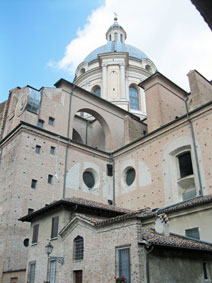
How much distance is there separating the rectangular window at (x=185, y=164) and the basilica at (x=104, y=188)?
7 centimetres

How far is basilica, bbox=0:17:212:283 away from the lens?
33.9ft

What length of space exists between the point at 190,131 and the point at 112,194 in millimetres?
7979

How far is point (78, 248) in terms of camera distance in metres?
12.0

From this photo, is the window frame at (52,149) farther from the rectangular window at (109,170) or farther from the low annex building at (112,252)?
the low annex building at (112,252)

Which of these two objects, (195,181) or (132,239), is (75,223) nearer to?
(132,239)

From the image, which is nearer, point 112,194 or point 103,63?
point 112,194

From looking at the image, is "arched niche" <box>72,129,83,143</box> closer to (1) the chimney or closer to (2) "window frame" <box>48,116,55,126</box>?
(2) "window frame" <box>48,116,55,126</box>

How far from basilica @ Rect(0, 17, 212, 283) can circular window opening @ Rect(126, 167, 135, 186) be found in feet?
0.25

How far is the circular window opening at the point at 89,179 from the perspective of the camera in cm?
2300

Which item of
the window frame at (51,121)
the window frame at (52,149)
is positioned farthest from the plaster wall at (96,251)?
the window frame at (51,121)

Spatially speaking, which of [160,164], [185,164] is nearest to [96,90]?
[160,164]

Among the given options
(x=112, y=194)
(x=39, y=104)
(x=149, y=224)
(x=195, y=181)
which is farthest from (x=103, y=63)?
(x=149, y=224)

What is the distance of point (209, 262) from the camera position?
441 inches

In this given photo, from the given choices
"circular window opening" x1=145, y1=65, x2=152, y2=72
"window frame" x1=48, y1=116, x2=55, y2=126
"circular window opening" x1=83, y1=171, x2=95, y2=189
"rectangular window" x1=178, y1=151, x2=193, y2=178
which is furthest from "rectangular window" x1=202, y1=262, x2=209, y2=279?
"circular window opening" x1=145, y1=65, x2=152, y2=72
